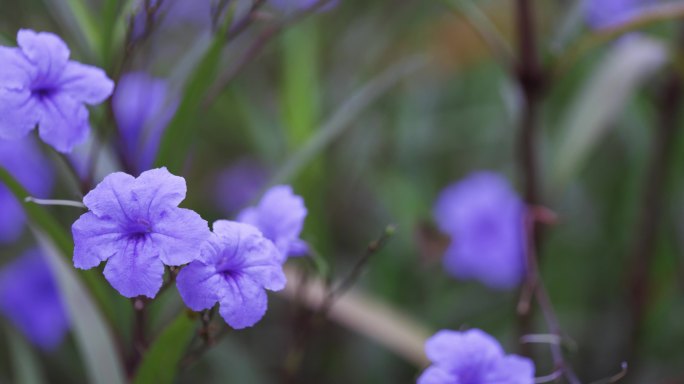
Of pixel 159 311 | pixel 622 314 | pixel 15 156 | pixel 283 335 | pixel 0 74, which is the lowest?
pixel 622 314

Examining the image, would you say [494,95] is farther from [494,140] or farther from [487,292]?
[487,292]

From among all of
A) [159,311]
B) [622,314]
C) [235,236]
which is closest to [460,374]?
[235,236]

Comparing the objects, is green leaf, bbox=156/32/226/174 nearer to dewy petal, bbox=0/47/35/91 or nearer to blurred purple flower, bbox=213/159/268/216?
dewy petal, bbox=0/47/35/91

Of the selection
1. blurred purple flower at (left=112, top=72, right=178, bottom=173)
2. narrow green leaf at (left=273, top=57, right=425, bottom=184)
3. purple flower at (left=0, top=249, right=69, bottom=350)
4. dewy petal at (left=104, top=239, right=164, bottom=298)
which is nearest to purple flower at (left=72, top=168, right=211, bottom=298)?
dewy petal at (left=104, top=239, right=164, bottom=298)

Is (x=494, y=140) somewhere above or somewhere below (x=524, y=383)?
below

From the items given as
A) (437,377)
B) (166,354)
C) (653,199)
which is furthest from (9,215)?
(653,199)

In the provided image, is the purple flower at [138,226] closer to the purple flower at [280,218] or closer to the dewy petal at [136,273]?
the dewy petal at [136,273]

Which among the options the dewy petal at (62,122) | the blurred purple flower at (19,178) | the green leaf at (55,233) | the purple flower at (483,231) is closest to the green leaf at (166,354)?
the green leaf at (55,233)
